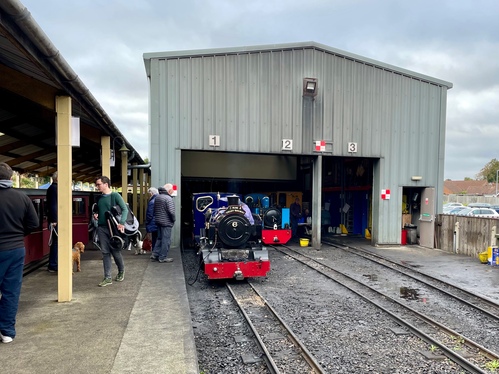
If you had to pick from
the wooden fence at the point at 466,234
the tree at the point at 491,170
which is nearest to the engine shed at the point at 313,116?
the wooden fence at the point at 466,234

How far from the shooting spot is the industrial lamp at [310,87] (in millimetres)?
12172

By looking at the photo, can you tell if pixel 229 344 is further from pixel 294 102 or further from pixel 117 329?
pixel 294 102

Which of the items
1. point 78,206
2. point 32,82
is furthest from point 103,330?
point 78,206

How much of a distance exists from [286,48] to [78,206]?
27.1ft

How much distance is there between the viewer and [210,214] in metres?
8.89

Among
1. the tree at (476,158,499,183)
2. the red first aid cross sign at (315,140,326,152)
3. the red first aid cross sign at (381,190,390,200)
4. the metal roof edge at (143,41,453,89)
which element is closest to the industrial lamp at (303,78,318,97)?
the metal roof edge at (143,41,453,89)

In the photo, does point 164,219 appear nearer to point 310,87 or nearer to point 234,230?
point 234,230

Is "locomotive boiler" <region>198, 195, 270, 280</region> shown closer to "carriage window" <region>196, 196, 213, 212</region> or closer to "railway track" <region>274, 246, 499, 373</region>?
"railway track" <region>274, 246, 499, 373</region>

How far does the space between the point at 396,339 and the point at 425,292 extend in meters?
2.85

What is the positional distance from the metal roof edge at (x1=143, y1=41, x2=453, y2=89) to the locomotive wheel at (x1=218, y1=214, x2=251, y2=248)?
6.11 meters

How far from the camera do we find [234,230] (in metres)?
7.40

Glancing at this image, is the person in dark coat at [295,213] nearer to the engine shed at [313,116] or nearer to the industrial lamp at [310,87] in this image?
the engine shed at [313,116]

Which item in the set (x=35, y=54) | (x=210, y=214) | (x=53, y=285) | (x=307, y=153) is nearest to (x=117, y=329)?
(x=53, y=285)

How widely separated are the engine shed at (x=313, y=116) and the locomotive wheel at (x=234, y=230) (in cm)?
360
